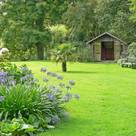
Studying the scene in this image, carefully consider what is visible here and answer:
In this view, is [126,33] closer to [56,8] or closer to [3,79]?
[56,8]

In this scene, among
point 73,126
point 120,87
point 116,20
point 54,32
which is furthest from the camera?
point 54,32

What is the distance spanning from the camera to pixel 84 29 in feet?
164

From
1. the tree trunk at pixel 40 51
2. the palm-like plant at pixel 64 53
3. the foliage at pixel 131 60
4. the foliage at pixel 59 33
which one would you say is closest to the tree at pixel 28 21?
the tree trunk at pixel 40 51

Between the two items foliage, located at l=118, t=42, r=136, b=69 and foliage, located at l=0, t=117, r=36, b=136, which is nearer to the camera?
foliage, located at l=0, t=117, r=36, b=136

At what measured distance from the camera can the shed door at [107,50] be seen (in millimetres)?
47469

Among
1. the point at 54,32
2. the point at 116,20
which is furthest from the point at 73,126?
the point at 54,32

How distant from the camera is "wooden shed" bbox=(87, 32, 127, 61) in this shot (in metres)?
45.0

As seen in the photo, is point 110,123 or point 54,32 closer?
point 110,123

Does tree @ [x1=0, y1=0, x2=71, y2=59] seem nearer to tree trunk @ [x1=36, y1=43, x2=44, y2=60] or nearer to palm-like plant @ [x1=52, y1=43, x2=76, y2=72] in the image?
tree trunk @ [x1=36, y1=43, x2=44, y2=60]

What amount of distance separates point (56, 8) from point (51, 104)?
4083 cm

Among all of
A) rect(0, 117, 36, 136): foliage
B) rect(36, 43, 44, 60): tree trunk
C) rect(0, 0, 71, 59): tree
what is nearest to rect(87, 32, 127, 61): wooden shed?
rect(0, 0, 71, 59): tree

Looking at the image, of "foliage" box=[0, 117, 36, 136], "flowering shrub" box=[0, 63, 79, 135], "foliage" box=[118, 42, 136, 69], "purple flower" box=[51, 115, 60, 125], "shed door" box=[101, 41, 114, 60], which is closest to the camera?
"foliage" box=[0, 117, 36, 136]

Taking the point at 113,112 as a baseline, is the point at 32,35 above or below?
above

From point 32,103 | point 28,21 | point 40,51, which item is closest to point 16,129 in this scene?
point 32,103
